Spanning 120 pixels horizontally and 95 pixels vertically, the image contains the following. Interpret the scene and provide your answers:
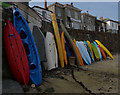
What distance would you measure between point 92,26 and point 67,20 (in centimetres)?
828

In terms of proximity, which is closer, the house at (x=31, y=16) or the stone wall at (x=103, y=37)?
the house at (x=31, y=16)

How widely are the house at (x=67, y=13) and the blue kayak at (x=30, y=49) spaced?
14359mm

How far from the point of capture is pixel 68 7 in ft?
56.9

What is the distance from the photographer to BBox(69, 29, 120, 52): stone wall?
6.71 metres

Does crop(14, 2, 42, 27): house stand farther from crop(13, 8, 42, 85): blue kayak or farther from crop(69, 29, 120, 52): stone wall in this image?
crop(69, 29, 120, 52): stone wall

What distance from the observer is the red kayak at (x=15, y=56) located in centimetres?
200

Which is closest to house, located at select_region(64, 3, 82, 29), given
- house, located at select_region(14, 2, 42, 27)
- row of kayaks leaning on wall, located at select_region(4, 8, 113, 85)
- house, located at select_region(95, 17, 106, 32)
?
house, located at select_region(95, 17, 106, 32)

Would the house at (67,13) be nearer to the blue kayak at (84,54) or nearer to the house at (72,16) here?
the house at (72,16)

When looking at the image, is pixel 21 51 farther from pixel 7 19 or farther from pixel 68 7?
pixel 68 7

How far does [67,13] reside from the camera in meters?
17.2

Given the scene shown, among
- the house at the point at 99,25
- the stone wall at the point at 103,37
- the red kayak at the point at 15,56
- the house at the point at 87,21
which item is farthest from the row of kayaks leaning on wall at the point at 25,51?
the house at the point at 99,25

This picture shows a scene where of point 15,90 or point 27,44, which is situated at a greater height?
point 27,44

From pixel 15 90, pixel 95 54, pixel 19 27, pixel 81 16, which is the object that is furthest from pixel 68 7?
pixel 15 90

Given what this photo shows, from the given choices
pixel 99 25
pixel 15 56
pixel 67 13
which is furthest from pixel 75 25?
pixel 15 56
